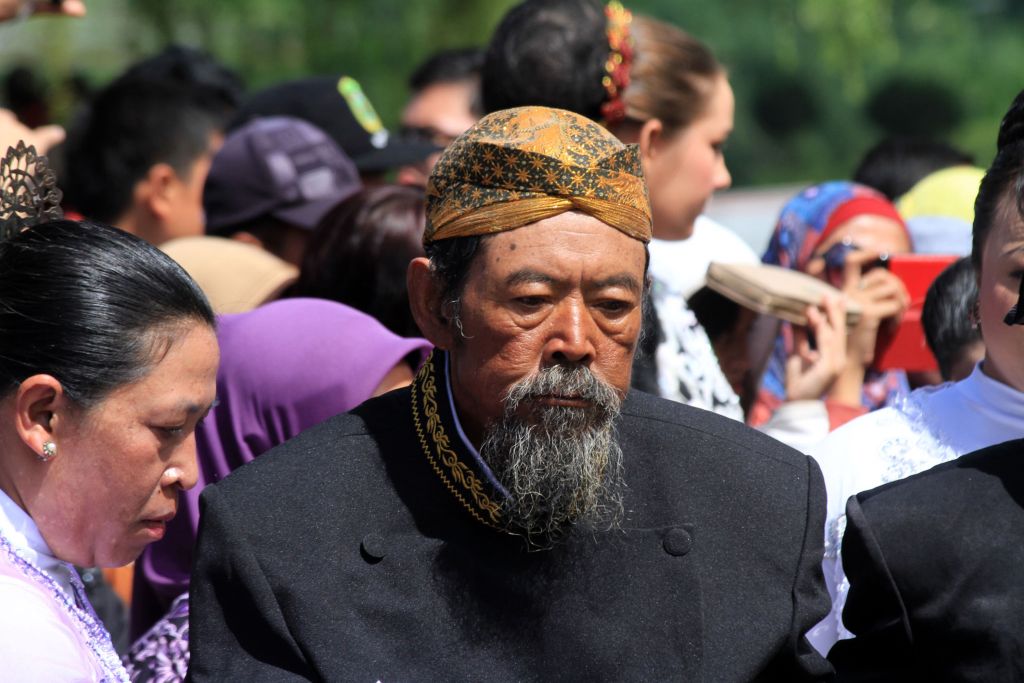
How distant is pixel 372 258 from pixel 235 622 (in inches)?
55.8

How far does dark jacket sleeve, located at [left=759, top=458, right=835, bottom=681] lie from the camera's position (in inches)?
97.8

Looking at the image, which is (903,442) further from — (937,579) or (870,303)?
(870,303)

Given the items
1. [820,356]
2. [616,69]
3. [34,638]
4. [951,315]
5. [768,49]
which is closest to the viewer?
[34,638]

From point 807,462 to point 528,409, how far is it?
59 cm

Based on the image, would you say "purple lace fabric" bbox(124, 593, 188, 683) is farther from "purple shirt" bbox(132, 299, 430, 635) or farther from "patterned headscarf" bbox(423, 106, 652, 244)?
"patterned headscarf" bbox(423, 106, 652, 244)

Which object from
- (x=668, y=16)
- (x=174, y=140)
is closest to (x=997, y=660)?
(x=174, y=140)

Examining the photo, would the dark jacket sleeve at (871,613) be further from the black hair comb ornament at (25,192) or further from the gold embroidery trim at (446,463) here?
the black hair comb ornament at (25,192)

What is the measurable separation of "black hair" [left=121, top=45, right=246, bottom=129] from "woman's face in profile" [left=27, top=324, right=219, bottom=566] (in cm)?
397

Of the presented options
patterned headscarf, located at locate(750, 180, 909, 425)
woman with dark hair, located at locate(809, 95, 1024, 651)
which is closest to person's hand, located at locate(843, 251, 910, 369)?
patterned headscarf, located at locate(750, 180, 909, 425)

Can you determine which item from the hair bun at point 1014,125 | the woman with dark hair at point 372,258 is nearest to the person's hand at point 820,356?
the woman with dark hair at point 372,258

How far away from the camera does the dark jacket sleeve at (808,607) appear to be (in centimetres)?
248

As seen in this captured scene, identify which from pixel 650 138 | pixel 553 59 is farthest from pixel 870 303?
pixel 553 59

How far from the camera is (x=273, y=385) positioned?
3.18 meters

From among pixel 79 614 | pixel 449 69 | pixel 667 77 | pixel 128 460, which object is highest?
pixel 667 77
